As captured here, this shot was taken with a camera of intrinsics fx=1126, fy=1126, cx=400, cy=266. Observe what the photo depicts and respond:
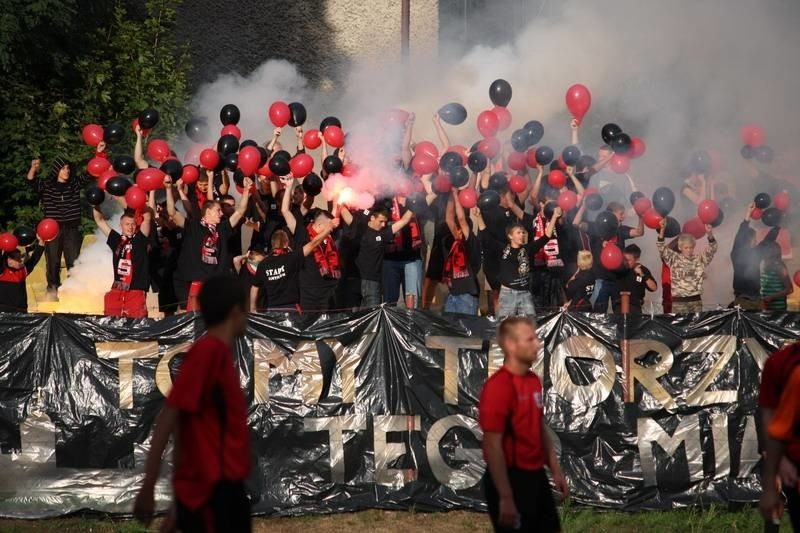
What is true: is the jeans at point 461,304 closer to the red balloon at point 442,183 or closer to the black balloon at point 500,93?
the red balloon at point 442,183

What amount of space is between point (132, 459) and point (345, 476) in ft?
5.37

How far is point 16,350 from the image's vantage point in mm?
8672

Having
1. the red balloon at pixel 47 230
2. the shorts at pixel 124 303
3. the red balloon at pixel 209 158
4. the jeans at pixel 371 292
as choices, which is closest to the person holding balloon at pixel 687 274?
the jeans at pixel 371 292

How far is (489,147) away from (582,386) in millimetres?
3752

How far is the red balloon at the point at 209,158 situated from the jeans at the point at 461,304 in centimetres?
274

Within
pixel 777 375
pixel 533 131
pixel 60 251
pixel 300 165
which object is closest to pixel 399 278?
pixel 300 165

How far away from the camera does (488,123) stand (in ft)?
38.7

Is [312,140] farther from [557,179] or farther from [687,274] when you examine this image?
[687,274]

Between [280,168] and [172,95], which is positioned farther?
[172,95]

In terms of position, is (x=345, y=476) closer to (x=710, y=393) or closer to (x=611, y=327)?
(x=611, y=327)

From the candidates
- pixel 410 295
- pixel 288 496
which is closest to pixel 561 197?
pixel 410 295

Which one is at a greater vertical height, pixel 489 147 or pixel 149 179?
pixel 489 147

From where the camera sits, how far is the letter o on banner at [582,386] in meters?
8.79

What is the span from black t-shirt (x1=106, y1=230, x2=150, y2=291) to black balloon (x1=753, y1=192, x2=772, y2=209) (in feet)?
20.6
